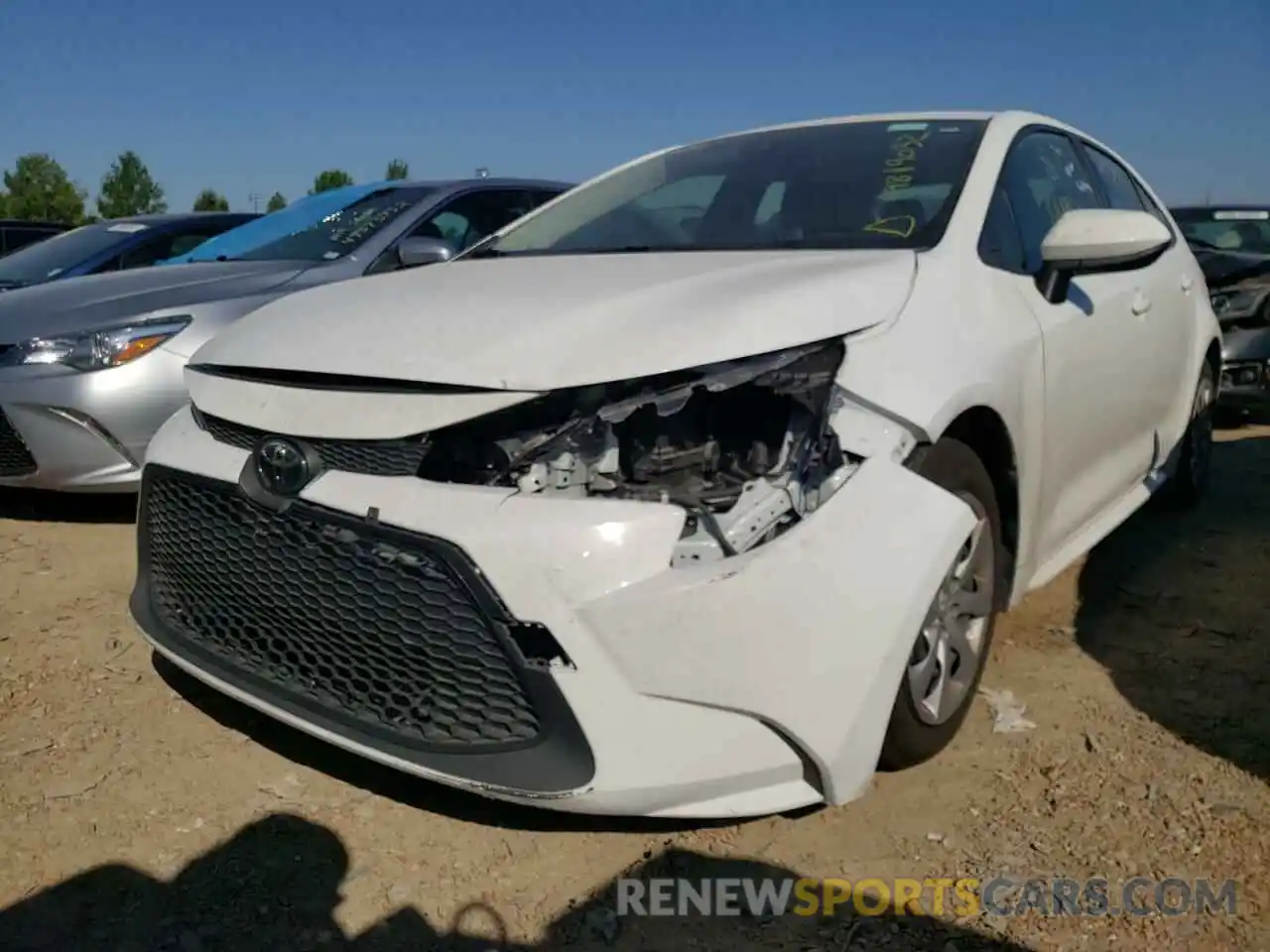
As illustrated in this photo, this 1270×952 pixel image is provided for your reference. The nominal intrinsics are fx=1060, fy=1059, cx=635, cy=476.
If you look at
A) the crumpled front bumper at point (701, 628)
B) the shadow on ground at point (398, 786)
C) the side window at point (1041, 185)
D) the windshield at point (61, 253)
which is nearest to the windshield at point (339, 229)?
the windshield at point (61, 253)

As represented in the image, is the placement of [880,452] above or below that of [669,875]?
above

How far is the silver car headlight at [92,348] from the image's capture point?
393cm

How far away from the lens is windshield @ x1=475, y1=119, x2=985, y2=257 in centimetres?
273

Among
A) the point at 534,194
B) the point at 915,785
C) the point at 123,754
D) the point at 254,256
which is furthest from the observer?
the point at 534,194

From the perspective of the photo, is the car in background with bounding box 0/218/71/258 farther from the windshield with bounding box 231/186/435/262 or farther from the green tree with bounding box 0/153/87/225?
the green tree with bounding box 0/153/87/225

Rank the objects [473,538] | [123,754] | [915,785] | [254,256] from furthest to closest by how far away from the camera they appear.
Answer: [254,256]
[123,754]
[915,785]
[473,538]

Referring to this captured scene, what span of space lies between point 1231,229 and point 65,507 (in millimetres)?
7983

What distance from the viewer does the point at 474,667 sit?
1888 millimetres

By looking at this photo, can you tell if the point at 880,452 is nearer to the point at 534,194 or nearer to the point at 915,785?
the point at 915,785

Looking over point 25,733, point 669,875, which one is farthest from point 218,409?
point 669,875

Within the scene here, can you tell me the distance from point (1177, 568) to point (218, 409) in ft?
10.8

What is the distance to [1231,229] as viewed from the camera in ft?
26.2

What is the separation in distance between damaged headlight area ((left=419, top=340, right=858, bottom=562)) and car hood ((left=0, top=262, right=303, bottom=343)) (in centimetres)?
271

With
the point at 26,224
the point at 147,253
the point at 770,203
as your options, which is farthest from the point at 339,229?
the point at 26,224
